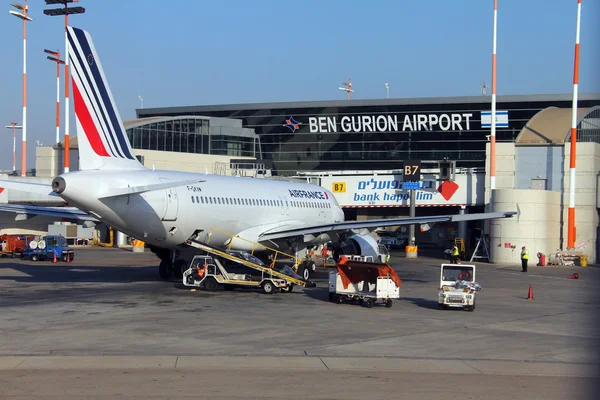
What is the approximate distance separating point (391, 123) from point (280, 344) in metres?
69.3

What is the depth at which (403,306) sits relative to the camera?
89.4ft

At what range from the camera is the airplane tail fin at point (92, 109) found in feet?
94.3

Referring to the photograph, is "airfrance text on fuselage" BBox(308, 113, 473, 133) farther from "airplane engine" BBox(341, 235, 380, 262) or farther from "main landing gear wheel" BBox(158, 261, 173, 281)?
"main landing gear wheel" BBox(158, 261, 173, 281)

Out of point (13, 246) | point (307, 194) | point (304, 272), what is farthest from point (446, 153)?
point (304, 272)

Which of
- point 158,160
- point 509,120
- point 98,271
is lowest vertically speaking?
point 98,271

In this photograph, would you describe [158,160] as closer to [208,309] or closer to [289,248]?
[289,248]

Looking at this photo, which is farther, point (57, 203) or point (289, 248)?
point (57, 203)

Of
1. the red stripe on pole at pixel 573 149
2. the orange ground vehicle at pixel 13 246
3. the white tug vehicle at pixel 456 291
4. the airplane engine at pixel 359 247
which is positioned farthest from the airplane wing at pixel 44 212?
the red stripe on pole at pixel 573 149

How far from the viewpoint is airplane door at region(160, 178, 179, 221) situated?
3037 centimetres

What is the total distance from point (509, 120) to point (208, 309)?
63.5 m

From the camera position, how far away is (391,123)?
8600 centimetres

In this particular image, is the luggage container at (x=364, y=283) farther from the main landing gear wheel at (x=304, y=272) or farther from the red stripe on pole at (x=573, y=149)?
the red stripe on pole at (x=573, y=149)

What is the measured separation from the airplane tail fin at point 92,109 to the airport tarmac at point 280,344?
16.9 feet

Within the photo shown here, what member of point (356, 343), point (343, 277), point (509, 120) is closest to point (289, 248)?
point (343, 277)
